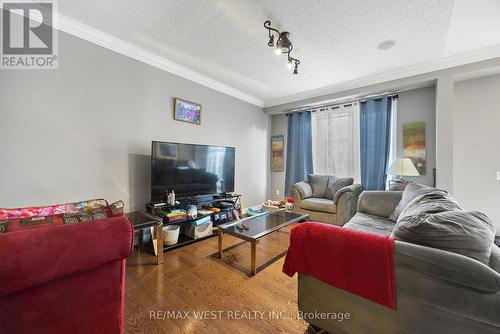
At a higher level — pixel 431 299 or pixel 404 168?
pixel 404 168

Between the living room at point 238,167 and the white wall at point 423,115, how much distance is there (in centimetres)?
2

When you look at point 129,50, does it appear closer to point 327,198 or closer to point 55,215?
point 55,215

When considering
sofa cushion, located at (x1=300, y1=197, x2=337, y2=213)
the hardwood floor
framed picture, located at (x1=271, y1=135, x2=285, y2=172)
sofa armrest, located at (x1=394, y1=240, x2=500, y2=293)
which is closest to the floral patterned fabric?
the hardwood floor

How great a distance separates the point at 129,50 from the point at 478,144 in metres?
5.00

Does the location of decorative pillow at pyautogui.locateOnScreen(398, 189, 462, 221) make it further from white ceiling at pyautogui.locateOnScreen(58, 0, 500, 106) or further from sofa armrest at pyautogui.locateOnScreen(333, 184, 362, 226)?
white ceiling at pyautogui.locateOnScreen(58, 0, 500, 106)

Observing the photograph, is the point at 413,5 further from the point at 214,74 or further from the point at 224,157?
the point at 224,157

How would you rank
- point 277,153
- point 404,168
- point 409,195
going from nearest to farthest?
point 409,195
point 404,168
point 277,153

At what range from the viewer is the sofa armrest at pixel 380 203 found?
2518 millimetres

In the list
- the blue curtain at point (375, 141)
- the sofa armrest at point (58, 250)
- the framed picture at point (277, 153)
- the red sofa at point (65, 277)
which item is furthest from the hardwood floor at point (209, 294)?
the framed picture at point (277, 153)

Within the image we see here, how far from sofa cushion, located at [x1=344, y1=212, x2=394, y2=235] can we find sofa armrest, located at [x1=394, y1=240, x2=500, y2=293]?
113 centimetres

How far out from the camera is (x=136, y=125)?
2.71m

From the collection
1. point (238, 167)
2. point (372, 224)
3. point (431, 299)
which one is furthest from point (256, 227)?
point (238, 167)

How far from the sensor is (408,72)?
123 inches

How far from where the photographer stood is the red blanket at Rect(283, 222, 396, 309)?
3.30ft
